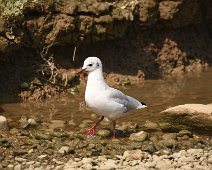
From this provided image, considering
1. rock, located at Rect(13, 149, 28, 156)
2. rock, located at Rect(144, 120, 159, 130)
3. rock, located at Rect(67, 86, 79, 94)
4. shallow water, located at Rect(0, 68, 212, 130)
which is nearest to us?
rock, located at Rect(13, 149, 28, 156)

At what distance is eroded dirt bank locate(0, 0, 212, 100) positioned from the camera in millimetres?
10891

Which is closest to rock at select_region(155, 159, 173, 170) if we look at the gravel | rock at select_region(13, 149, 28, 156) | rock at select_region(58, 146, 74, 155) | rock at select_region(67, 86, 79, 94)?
the gravel

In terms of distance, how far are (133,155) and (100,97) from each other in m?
1.08

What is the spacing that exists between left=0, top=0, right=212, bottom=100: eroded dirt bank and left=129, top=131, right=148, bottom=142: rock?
9.94ft

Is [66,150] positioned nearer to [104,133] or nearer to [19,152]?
[19,152]

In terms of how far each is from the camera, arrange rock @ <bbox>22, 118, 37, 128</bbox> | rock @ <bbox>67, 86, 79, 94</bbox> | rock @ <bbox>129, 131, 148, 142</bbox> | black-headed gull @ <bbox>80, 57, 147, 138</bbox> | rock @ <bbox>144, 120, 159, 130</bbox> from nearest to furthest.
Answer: black-headed gull @ <bbox>80, 57, 147, 138</bbox> < rock @ <bbox>129, 131, 148, 142</bbox> < rock @ <bbox>22, 118, 37, 128</bbox> < rock @ <bbox>144, 120, 159, 130</bbox> < rock @ <bbox>67, 86, 79, 94</bbox>

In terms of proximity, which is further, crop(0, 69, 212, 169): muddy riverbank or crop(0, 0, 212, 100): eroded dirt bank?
crop(0, 0, 212, 100): eroded dirt bank

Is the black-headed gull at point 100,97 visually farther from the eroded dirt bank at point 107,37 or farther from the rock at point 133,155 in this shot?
the eroded dirt bank at point 107,37

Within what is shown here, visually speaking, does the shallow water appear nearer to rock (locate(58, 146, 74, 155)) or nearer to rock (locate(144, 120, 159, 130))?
rock (locate(144, 120, 159, 130))

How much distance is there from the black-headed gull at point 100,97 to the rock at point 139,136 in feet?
0.95

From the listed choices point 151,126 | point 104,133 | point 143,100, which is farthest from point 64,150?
point 143,100

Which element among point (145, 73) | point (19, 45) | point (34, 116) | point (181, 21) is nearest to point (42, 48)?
point (19, 45)

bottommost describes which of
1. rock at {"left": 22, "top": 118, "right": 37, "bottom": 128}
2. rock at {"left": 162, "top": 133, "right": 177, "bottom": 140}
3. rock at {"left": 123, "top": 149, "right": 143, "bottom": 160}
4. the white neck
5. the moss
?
rock at {"left": 123, "top": 149, "right": 143, "bottom": 160}

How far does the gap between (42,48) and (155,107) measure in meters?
2.48
